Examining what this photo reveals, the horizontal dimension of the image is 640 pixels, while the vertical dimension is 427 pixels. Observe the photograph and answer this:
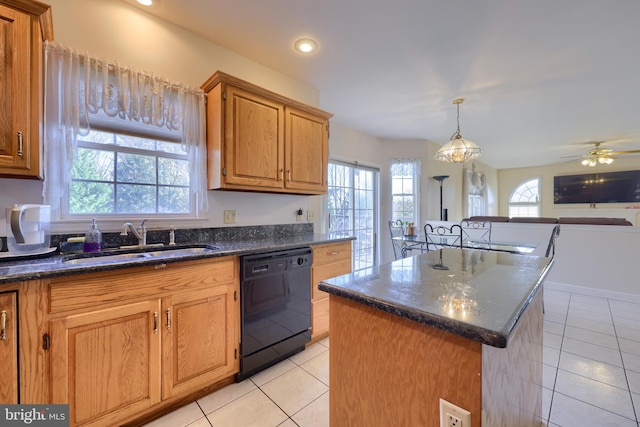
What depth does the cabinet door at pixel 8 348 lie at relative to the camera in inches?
39.8

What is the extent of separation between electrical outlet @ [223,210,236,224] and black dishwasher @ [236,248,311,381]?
0.65 m

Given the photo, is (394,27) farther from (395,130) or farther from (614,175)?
(614,175)

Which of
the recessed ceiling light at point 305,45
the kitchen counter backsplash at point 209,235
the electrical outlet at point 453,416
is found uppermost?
the recessed ceiling light at point 305,45

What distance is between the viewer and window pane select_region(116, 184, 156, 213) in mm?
1818

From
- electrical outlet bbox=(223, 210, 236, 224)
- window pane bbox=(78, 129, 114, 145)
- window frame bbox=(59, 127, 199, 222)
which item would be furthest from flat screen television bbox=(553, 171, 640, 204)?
window pane bbox=(78, 129, 114, 145)

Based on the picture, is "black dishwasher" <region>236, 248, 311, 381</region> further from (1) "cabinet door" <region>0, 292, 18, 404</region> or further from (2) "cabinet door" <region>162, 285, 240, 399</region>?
(1) "cabinet door" <region>0, 292, 18, 404</region>

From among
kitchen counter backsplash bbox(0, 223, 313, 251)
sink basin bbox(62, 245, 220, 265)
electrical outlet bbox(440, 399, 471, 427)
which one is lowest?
electrical outlet bbox(440, 399, 471, 427)

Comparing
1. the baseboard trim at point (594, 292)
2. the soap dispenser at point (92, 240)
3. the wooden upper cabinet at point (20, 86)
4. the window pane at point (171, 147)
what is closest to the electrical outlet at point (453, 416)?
the soap dispenser at point (92, 240)

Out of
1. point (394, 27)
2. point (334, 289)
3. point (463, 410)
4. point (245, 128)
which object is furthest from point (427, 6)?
point (463, 410)

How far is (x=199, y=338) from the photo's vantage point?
5.03 ft

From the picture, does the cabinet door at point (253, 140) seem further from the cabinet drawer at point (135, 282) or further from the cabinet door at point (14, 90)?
the cabinet door at point (14, 90)

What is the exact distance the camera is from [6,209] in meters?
1.32

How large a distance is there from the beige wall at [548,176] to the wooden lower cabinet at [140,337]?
29.4 ft

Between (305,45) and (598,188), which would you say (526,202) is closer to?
(598,188)
